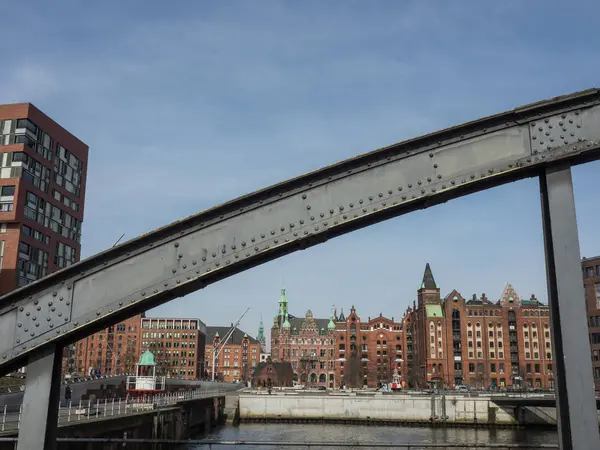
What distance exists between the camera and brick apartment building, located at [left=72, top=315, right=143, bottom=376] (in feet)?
540

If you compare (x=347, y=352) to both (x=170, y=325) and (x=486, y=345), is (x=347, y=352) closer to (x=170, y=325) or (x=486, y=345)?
(x=486, y=345)

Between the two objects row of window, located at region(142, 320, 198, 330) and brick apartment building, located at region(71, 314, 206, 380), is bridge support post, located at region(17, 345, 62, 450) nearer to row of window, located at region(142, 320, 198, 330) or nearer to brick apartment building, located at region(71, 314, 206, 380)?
brick apartment building, located at region(71, 314, 206, 380)

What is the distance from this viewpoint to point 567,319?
7262 millimetres

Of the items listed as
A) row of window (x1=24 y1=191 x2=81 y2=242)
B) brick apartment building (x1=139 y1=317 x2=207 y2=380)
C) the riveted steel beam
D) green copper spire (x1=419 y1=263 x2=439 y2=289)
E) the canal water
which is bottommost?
the canal water

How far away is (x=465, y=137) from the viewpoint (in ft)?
27.0

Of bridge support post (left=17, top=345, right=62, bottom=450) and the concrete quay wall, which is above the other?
bridge support post (left=17, top=345, right=62, bottom=450)

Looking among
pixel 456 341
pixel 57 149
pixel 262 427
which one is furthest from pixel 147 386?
pixel 456 341

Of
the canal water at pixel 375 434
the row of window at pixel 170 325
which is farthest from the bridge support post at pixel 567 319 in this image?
the row of window at pixel 170 325

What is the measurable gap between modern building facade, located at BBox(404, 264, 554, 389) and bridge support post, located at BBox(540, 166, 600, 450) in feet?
428

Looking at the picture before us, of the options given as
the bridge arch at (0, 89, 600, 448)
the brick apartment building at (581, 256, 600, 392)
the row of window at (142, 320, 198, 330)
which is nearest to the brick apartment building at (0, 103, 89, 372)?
the bridge arch at (0, 89, 600, 448)

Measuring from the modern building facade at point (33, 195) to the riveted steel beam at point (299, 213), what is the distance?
196 ft

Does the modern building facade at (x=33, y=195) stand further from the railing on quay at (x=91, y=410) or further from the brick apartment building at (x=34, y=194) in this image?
the railing on quay at (x=91, y=410)

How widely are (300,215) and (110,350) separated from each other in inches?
6799

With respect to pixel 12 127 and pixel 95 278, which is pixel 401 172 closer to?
pixel 95 278
